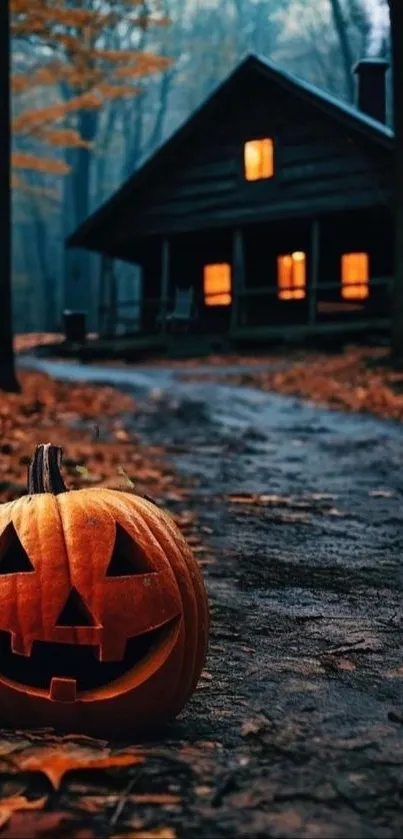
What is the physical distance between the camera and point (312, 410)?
35.0ft

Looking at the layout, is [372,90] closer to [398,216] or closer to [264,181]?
[264,181]

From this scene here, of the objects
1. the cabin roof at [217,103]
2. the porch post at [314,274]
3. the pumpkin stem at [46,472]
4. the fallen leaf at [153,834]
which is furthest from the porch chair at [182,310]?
the fallen leaf at [153,834]

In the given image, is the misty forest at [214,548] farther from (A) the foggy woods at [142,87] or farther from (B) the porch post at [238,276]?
(A) the foggy woods at [142,87]

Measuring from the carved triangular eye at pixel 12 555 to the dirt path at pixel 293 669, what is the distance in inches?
21.3

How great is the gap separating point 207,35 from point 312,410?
42.1 m

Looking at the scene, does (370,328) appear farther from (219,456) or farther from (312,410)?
(219,456)

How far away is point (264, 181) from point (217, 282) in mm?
3638

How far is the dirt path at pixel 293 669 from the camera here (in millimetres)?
1580

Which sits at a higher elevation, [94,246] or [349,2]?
[349,2]

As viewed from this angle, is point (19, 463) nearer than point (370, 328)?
Yes

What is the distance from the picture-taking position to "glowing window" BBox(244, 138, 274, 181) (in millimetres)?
23547

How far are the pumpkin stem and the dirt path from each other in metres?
0.69

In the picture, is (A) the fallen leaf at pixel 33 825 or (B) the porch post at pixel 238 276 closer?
(A) the fallen leaf at pixel 33 825

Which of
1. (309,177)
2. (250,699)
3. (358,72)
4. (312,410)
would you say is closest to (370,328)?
(309,177)
